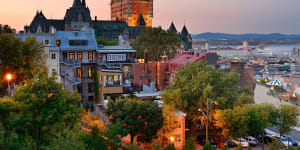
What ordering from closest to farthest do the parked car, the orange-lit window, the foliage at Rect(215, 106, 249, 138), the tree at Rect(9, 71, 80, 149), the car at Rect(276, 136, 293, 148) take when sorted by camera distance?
the tree at Rect(9, 71, 80, 149), the foliage at Rect(215, 106, 249, 138), the parked car, the car at Rect(276, 136, 293, 148), the orange-lit window

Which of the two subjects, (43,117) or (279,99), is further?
(279,99)

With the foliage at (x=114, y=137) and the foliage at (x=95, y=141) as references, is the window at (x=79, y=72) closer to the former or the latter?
the foliage at (x=114, y=137)

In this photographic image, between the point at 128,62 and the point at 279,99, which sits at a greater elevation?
the point at 128,62

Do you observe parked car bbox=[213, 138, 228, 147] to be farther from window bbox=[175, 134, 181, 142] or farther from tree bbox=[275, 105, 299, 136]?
tree bbox=[275, 105, 299, 136]

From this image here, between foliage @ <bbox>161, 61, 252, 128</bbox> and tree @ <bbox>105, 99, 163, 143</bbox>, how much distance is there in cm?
559

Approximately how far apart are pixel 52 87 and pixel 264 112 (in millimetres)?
23589

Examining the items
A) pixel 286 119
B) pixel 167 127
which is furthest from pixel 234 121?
pixel 286 119

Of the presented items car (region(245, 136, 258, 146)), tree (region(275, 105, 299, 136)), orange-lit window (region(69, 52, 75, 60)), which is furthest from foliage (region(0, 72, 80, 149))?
orange-lit window (region(69, 52, 75, 60))

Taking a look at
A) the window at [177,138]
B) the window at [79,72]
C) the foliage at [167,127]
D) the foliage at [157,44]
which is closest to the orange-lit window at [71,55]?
the window at [79,72]

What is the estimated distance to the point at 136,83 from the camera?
178 ft

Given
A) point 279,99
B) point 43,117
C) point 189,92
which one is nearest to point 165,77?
point 189,92

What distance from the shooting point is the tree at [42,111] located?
22.0 metres

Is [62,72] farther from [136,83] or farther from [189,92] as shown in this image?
[189,92]

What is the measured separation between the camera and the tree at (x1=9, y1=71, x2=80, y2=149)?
72.3 feet
